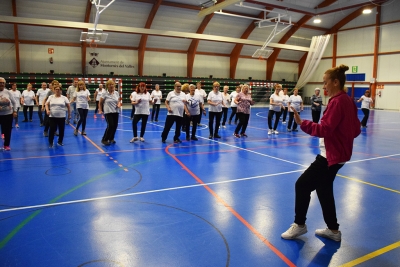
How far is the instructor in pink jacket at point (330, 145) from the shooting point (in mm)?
2959

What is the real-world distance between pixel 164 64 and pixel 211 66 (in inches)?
184

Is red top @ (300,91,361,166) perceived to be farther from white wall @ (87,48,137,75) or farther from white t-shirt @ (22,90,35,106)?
white wall @ (87,48,137,75)

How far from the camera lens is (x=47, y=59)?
22422mm

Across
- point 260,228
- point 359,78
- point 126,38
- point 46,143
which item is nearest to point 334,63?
point 359,78

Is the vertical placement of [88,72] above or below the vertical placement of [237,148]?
above

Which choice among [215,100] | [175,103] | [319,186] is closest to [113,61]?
[215,100]

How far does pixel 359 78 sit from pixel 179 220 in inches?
1166

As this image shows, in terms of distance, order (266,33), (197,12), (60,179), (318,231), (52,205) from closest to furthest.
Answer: (318,231) < (52,205) < (60,179) < (197,12) < (266,33)

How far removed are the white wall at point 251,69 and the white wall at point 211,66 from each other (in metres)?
1.40

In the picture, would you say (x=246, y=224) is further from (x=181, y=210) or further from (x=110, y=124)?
(x=110, y=124)

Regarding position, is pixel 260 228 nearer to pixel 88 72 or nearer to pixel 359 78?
pixel 88 72

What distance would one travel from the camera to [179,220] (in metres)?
3.83

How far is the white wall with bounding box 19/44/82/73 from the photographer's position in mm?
21672

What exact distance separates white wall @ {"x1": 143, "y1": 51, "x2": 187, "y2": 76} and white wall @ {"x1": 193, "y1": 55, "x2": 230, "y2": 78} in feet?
4.18
